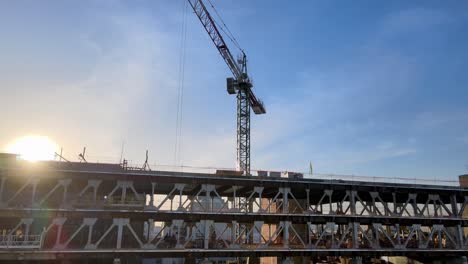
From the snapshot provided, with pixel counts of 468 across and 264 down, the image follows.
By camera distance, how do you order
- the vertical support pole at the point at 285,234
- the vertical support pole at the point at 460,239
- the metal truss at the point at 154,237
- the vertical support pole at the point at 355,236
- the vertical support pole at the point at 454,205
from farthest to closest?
the vertical support pole at the point at 454,205 → the vertical support pole at the point at 460,239 → the vertical support pole at the point at 355,236 → the vertical support pole at the point at 285,234 → the metal truss at the point at 154,237

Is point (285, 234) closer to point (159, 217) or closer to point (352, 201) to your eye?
point (352, 201)

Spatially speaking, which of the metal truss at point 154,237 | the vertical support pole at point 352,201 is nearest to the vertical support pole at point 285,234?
the metal truss at point 154,237

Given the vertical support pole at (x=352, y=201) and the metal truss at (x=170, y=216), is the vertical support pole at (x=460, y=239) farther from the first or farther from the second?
the vertical support pole at (x=352, y=201)

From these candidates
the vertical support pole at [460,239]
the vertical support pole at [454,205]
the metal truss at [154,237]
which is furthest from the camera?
the vertical support pole at [454,205]

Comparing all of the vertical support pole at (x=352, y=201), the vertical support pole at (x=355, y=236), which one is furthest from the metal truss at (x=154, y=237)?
the vertical support pole at (x=352, y=201)

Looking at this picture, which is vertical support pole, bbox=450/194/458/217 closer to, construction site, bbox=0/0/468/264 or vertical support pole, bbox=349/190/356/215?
construction site, bbox=0/0/468/264

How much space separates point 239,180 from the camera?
41844 millimetres

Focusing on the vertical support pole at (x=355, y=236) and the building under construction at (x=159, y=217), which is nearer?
the building under construction at (x=159, y=217)

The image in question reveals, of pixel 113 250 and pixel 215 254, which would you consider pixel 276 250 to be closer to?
pixel 215 254

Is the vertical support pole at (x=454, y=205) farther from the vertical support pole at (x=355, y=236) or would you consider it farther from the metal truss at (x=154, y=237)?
the vertical support pole at (x=355, y=236)

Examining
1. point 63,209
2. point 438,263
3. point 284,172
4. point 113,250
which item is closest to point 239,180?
point 284,172

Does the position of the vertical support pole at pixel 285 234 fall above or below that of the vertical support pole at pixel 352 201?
below

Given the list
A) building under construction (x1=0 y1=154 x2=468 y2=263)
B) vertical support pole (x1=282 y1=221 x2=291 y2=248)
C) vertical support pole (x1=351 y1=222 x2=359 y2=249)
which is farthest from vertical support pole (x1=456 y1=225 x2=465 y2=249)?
vertical support pole (x1=282 y1=221 x2=291 y2=248)

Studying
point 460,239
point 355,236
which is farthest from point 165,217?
point 460,239
